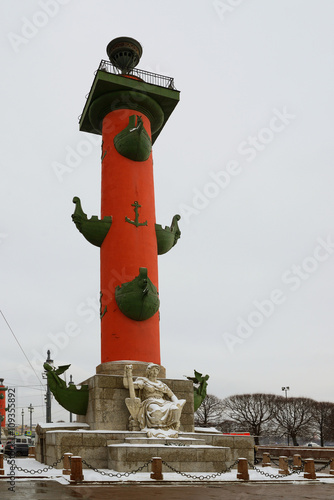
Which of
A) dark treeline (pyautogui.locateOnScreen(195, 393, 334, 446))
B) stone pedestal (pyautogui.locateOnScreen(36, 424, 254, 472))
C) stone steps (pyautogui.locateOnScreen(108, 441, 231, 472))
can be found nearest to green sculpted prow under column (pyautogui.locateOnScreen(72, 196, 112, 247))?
stone pedestal (pyautogui.locateOnScreen(36, 424, 254, 472))

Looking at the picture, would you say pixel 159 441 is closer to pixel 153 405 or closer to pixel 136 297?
pixel 153 405

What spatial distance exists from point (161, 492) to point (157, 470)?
2.63 metres

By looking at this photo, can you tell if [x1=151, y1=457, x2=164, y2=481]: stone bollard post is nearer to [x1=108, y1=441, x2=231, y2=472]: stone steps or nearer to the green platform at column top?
[x1=108, y1=441, x2=231, y2=472]: stone steps

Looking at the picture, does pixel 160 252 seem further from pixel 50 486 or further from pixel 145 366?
pixel 50 486

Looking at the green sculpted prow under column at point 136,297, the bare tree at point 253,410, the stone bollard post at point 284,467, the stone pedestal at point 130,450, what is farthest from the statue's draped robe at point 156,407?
the bare tree at point 253,410

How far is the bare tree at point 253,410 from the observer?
6462 cm

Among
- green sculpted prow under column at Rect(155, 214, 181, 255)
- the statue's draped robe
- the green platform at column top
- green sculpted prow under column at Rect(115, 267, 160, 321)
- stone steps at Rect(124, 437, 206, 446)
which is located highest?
the green platform at column top

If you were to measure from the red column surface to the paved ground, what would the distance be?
8.00 metres

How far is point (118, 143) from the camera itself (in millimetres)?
24547

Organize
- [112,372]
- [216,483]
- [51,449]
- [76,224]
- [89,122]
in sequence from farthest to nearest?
[89,122] → [76,224] → [112,372] → [51,449] → [216,483]

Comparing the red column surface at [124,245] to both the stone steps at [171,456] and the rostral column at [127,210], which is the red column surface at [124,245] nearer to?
the rostral column at [127,210]

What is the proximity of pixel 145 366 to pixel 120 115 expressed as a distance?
11.8 metres

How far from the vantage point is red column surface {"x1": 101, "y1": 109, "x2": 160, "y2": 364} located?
2234 centimetres

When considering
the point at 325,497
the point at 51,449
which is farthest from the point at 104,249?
the point at 325,497
